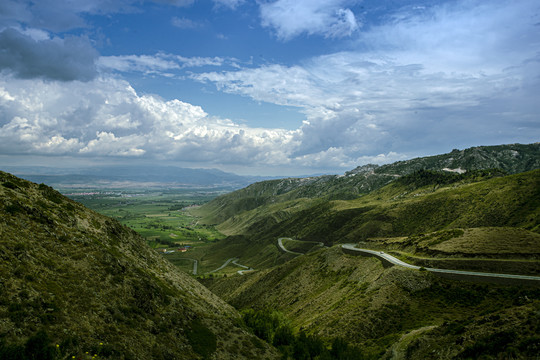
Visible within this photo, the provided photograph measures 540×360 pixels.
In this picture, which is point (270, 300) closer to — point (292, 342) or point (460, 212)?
point (292, 342)

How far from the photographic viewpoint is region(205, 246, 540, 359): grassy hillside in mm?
33406

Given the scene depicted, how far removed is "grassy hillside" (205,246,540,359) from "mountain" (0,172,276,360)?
20.7 m

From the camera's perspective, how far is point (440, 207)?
529 feet

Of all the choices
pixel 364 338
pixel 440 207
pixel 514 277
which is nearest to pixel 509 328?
pixel 364 338

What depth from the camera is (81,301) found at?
34344mm

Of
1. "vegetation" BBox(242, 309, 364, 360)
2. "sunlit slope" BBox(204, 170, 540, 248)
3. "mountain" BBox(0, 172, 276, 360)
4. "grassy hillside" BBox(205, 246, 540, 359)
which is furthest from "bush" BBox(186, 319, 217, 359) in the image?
"sunlit slope" BBox(204, 170, 540, 248)

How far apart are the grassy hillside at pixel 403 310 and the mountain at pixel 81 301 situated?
20.7 m

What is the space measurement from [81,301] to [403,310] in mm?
57989

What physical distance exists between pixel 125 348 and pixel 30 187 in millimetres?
41998

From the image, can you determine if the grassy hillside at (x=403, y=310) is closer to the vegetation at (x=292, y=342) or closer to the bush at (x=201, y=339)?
the vegetation at (x=292, y=342)

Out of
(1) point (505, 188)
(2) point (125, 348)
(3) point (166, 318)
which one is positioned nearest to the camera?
(2) point (125, 348)

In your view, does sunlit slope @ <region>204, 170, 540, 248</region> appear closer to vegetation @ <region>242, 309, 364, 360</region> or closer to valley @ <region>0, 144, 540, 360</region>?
valley @ <region>0, 144, 540, 360</region>

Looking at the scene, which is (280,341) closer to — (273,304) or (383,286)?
(383,286)

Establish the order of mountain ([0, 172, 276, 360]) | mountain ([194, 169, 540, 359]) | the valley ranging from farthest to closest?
mountain ([194, 169, 540, 359]) < the valley < mountain ([0, 172, 276, 360])
